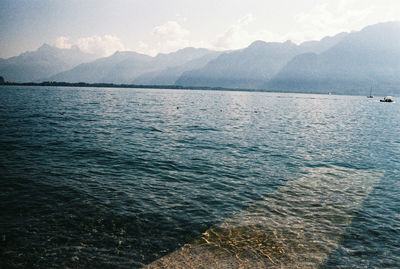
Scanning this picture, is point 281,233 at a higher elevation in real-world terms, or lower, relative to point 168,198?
lower

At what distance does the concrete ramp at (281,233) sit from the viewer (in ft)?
29.3

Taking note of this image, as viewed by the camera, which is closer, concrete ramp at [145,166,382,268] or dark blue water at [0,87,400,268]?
concrete ramp at [145,166,382,268]

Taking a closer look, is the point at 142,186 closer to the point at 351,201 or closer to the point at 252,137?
the point at 351,201

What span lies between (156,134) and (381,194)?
25.7 metres

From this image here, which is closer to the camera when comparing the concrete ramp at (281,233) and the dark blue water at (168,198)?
the concrete ramp at (281,233)

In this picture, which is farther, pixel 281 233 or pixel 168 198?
pixel 168 198

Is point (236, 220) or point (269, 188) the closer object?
point (236, 220)

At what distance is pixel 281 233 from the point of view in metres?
10.9

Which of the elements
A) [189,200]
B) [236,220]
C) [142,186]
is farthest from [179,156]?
[236,220]

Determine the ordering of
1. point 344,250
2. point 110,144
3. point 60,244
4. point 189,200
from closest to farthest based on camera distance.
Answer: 1. point 60,244
2. point 344,250
3. point 189,200
4. point 110,144

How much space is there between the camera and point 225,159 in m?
22.5

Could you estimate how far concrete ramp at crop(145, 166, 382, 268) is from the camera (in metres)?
8.93

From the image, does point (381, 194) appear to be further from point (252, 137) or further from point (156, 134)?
point (156, 134)

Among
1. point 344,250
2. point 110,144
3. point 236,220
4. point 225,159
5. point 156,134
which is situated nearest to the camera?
point 344,250
